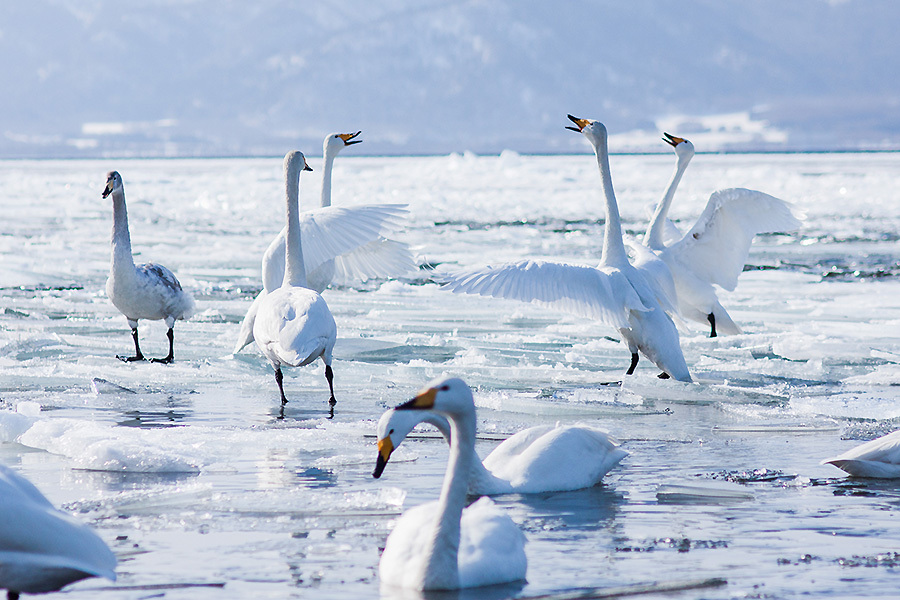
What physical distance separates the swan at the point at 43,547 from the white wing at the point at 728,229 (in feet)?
24.1

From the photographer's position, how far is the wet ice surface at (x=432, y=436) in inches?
173

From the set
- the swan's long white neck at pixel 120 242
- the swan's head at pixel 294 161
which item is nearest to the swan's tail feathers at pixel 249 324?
the swan's head at pixel 294 161

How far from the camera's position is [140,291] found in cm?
932

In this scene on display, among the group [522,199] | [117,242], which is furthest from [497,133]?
[117,242]

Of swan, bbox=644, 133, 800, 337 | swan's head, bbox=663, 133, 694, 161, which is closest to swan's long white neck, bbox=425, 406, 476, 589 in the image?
swan, bbox=644, 133, 800, 337

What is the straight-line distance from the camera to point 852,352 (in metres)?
9.08

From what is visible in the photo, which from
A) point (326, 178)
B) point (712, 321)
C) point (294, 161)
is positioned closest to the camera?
point (294, 161)

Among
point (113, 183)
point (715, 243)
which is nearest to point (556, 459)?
point (715, 243)

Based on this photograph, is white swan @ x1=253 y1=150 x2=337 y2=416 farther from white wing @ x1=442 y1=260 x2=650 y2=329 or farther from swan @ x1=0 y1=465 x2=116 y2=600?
swan @ x1=0 y1=465 x2=116 y2=600

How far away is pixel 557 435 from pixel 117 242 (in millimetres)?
5121

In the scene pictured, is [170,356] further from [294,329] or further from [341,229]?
[294,329]

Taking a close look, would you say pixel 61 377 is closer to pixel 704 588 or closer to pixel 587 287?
pixel 587 287

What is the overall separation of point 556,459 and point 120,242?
5.16 metres

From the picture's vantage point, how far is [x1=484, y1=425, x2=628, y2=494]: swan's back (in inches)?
211
